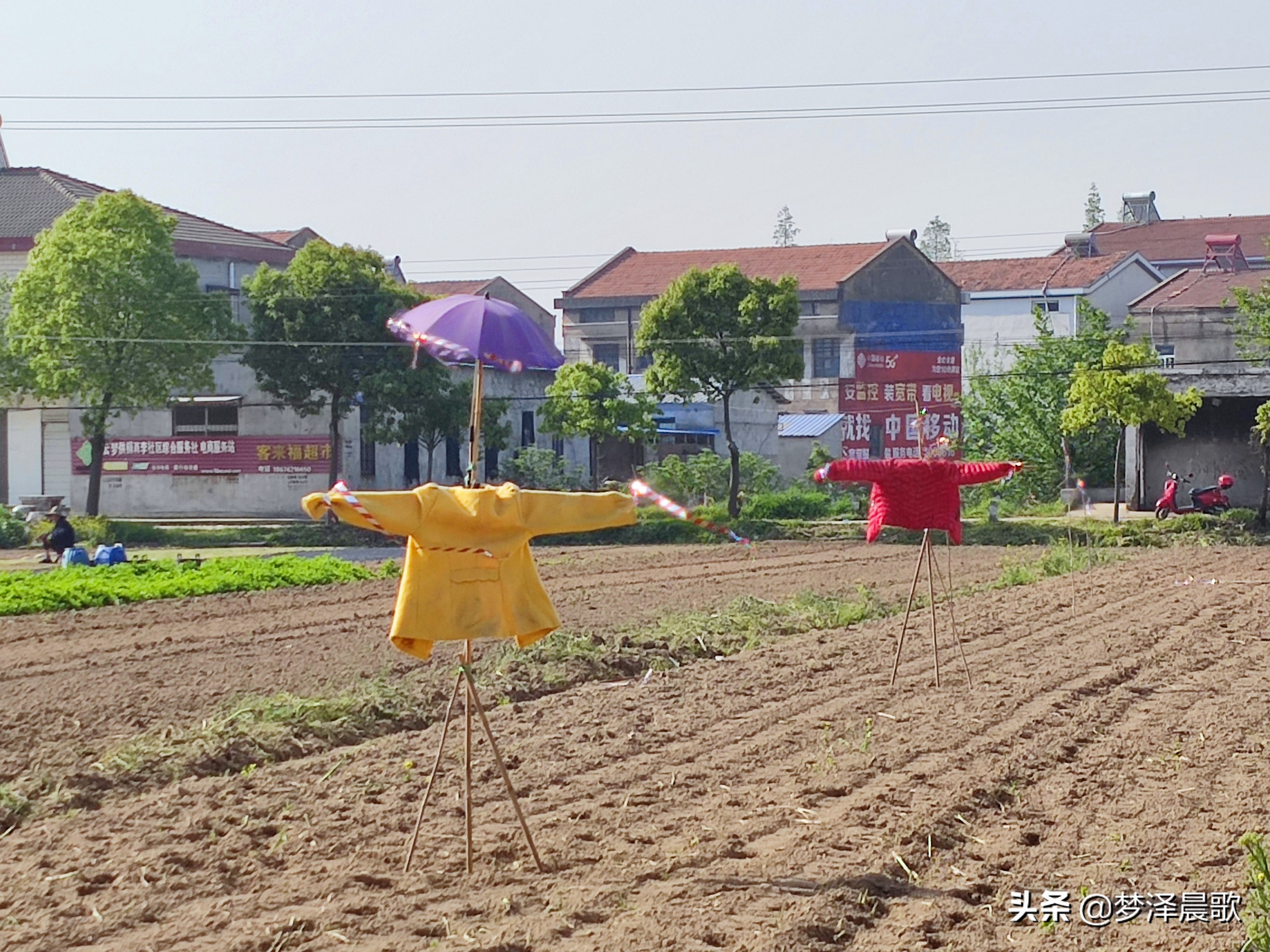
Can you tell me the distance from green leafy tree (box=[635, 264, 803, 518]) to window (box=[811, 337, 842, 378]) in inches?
681

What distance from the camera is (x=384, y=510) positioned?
6.39m

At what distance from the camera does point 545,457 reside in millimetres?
40000

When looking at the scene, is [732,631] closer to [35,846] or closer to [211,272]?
[35,846]

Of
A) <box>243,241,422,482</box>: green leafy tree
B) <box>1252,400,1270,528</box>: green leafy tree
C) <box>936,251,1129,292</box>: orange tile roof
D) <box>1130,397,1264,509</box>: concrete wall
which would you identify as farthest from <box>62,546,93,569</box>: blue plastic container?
<box>936,251,1129,292</box>: orange tile roof

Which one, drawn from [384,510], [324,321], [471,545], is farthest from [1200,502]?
[384,510]

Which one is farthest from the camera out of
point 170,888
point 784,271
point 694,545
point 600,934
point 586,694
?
point 784,271

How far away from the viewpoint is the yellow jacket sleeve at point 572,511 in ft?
22.0

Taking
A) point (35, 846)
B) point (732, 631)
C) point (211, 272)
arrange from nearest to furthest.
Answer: point (35, 846) < point (732, 631) < point (211, 272)

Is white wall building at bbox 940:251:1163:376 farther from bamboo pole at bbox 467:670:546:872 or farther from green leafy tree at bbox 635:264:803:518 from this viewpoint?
bamboo pole at bbox 467:670:546:872

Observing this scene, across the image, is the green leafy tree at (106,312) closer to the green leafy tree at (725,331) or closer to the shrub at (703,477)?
the green leafy tree at (725,331)

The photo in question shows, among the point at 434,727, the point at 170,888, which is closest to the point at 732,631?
the point at 434,727

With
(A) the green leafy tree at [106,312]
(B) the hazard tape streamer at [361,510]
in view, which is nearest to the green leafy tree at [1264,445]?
(A) the green leafy tree at [106,312]

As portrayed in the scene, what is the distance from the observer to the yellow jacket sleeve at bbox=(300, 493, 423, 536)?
6320 mm

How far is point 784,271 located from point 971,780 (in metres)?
45.8
